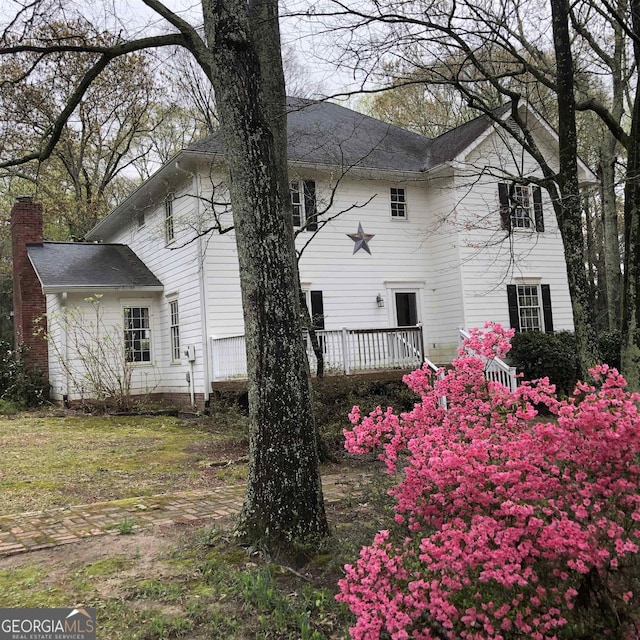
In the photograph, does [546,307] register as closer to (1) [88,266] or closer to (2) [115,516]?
(1) [88,266]

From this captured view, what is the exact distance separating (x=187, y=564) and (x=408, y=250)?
1325 centimetres

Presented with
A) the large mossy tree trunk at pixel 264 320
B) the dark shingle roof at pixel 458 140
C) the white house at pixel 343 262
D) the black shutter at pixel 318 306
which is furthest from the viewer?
A: the dark shingle roof at pixel 458 140

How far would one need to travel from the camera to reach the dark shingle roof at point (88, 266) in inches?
619

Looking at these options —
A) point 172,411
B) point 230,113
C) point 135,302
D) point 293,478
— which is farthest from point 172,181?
point 293,478

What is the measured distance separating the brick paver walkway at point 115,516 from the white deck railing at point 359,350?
6.41 m

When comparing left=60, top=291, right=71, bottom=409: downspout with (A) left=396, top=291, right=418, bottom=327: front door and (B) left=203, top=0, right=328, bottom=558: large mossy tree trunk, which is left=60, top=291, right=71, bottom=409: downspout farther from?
(B) left=203, top=0, right=328, bottom=558: large mossy tree trunk

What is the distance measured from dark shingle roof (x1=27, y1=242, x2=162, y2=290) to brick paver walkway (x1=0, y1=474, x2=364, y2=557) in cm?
1046

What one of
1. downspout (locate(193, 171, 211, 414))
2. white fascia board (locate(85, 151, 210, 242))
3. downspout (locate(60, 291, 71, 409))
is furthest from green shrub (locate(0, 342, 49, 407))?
downspout (locate(193, 171, 211, 414))

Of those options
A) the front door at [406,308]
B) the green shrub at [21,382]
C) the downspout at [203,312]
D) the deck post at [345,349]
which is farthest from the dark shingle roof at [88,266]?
the front door at [406,308]

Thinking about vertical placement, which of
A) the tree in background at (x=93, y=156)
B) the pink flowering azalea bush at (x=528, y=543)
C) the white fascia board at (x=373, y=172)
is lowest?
the pink flowering azalea bush at (x=528, y=543)

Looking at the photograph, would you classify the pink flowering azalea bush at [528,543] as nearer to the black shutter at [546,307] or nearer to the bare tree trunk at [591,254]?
the black shutter at [546,307]

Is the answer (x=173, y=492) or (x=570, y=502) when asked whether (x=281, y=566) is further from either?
(x=173, y=492)

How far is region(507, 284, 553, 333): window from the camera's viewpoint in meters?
16.4

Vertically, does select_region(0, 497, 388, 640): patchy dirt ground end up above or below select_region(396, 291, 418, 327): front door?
below
